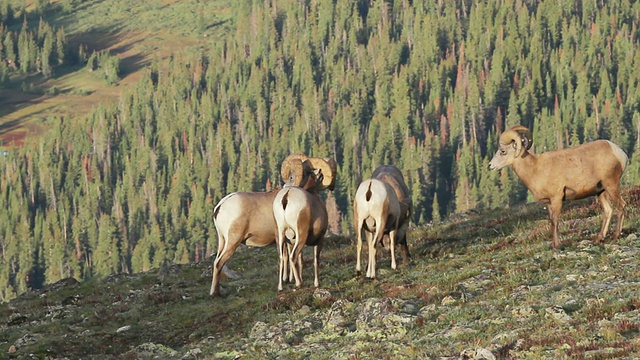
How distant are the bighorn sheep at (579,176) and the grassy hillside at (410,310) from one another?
0.88 metres

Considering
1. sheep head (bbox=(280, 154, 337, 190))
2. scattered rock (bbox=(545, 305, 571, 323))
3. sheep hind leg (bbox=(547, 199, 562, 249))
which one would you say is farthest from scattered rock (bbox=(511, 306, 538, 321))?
sheep head (bbox=(280, 154, 337, 190))

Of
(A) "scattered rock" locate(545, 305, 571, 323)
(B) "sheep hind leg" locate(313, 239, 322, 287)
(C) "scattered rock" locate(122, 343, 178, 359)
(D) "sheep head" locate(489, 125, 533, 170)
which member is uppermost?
(D) "sheep head" locate(489, 125, 533, 170)

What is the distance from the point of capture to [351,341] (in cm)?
2055

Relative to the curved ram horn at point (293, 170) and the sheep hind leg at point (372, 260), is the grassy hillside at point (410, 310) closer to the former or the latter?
the sheep hind leg at point (372, 260)

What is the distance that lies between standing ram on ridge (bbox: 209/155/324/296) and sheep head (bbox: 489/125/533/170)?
A: 6.90m

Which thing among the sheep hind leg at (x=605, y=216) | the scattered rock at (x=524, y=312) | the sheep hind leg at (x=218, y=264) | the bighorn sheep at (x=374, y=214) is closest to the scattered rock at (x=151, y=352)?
the sheep hind leg at (x=218, y=264)

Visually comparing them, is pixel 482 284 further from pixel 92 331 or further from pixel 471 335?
pixel 92 331

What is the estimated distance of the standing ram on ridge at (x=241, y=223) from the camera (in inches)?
1190

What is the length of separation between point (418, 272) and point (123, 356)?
8.39 meters

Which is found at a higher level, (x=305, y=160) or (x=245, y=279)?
(x=305, y=160)

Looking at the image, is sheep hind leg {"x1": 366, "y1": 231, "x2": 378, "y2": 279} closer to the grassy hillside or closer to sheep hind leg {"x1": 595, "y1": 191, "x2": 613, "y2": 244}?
the grassy hillside

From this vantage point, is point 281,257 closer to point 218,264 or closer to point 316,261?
point 316,261

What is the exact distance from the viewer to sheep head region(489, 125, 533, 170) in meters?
28.7

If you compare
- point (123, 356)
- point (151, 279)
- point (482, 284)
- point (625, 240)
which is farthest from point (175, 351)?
point (151, 279)
